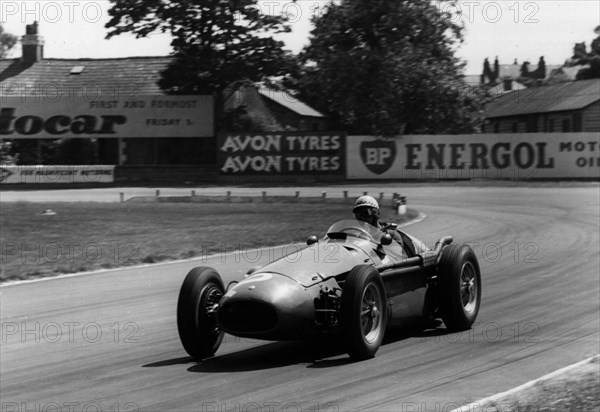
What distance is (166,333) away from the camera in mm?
10023

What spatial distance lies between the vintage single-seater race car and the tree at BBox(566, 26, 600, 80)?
75.1 m

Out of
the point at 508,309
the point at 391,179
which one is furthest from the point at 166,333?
the point at 391,179

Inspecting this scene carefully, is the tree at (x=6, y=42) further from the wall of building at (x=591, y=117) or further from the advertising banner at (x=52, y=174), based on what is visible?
the wall of building at (x=591, y=117)

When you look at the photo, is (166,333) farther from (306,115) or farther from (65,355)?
(306,115)

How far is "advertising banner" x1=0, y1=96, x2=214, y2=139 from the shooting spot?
46.3 metres

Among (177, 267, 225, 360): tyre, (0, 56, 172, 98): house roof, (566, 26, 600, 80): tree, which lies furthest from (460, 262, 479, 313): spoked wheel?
(566, 26, 600, 80): tree

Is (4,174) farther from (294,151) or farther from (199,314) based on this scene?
(199,314)

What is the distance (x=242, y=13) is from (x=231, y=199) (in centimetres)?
1688

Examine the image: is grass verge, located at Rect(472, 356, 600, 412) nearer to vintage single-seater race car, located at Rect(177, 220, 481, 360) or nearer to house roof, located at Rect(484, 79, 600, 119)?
vintage single-seater race car, located at Rect(177, 220, 481, 360)

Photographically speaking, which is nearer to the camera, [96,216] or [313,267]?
Result: [313,267]

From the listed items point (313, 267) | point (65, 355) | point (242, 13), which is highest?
point (242, 13)

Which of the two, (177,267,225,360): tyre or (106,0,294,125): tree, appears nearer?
(177,267,225,360): tyre

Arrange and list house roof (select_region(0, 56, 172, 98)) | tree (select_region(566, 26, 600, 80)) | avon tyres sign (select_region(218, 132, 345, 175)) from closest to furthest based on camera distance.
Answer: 1. avon tyres sign (select_region(218, 132, 345, 175))
2. house roof (select_region(0, 56, 172, 98))
3. tree (select_region(566, 26, 600, 80))

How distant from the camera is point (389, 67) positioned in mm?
45750
